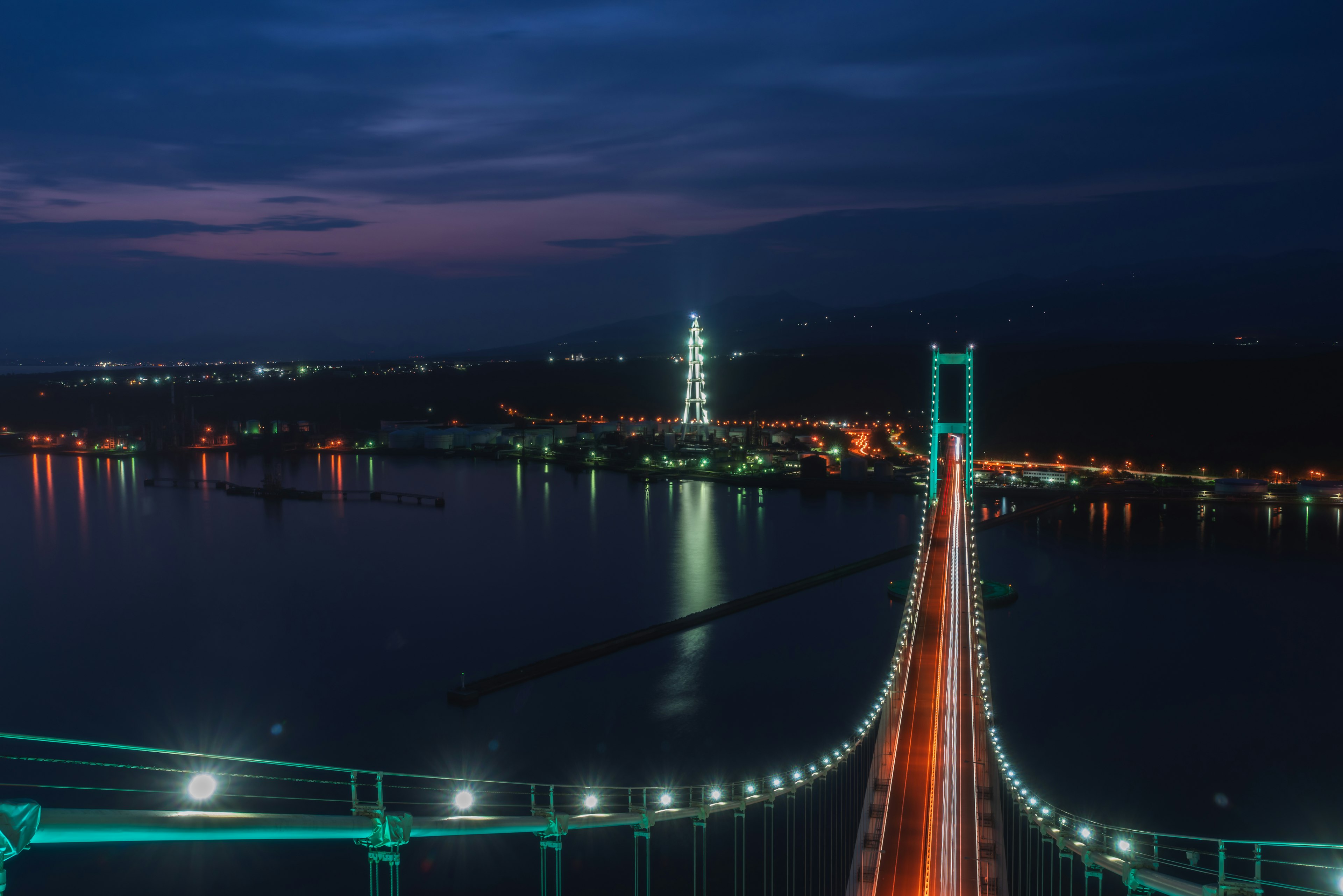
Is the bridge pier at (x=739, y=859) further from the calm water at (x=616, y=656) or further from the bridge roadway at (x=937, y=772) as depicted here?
the bridge roadway at (x=937, y=772)

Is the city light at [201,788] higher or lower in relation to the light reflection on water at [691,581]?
higher

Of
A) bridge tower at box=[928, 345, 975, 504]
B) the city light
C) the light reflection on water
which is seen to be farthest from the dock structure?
the city light

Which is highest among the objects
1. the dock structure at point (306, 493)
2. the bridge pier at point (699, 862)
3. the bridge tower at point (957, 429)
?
the bridge tower at point (957, 429)

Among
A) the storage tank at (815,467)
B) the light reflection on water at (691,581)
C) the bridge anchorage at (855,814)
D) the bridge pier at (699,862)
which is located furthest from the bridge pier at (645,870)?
the storage tank at (815,467)

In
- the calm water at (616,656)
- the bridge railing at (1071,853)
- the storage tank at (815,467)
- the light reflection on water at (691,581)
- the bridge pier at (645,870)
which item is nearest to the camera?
the bridge railing at (1071,853)

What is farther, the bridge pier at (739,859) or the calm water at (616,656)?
the calm water at (616,656)

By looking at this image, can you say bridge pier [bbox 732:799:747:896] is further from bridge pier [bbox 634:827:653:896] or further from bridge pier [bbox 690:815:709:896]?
bridge pier [bbox 634:827:653:896]
